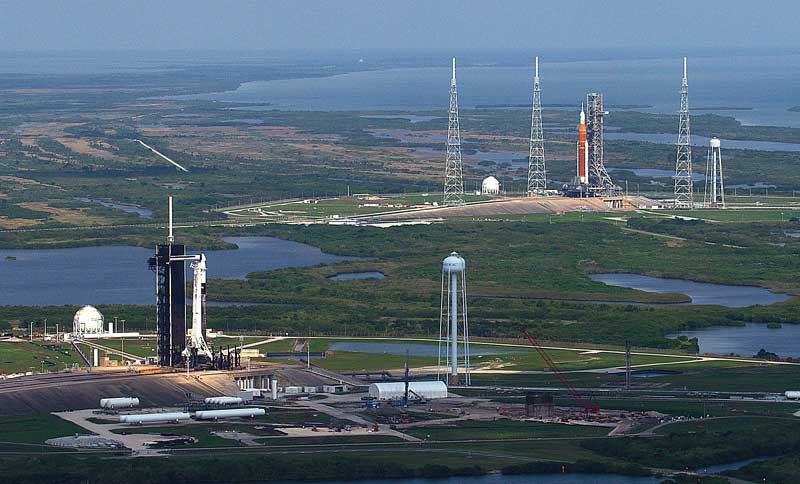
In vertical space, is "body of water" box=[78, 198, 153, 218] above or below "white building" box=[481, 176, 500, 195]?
below

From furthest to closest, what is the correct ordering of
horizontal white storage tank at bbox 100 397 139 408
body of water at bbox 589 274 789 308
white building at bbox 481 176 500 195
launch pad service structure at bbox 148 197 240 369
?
1. white building at bbox 481 176 500 195
2. body of water at bbox 589 274 789 308
3. launch pad service structure at bbox 148 197 240 369
4. horizontal white storage tank at bbox 100 397 139 408

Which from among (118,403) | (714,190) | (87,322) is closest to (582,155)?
(714,190)

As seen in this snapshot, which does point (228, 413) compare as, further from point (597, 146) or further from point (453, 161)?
point (597, 146)

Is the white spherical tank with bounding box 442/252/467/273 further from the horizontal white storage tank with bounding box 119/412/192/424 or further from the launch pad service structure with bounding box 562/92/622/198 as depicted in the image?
the launch pad service structure with bounding box 562/92/622/198

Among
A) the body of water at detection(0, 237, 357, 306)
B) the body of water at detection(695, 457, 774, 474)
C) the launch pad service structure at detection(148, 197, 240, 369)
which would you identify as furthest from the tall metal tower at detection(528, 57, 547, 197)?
the body of water at detection(695, 457, 774, 474)

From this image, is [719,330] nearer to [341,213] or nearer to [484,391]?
[484,391]

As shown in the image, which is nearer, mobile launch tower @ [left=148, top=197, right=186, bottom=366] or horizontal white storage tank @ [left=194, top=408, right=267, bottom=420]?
horizontal white storage tank @ [left=194, top=408, right=267, bottom=420]

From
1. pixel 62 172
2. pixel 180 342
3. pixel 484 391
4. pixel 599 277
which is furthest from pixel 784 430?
pixel 62 172
